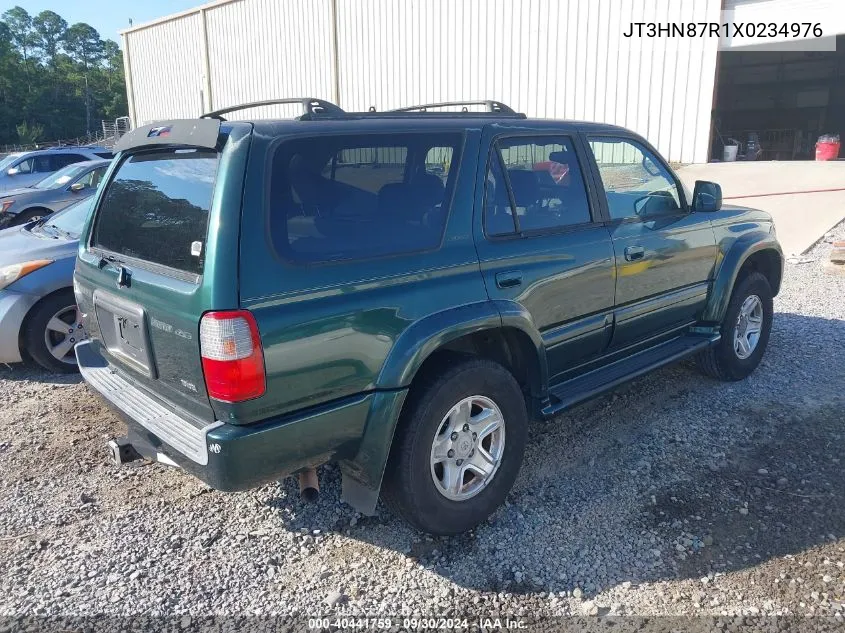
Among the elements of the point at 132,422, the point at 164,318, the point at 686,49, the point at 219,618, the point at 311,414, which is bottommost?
the point at 219,618

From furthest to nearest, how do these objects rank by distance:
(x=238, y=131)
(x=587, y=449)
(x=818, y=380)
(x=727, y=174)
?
(x=727, y=174) → (x=818, y=380) → (x=587, y=449) → (x=238, y=131)

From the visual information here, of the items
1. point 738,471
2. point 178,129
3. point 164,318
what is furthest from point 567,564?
point 178,129

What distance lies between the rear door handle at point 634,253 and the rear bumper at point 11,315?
4359 mm

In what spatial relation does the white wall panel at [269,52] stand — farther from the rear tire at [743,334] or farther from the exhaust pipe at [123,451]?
the exhaust pipe at [123,451]

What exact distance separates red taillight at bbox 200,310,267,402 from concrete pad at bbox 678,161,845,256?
28.6 feet

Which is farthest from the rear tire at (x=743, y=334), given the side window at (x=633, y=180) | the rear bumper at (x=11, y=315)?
the rear bumper at (x=11, y=315)

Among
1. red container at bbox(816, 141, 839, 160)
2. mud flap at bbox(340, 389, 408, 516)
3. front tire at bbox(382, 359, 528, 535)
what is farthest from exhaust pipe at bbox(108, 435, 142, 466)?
red container at bbox(816, 141, 839, 160)

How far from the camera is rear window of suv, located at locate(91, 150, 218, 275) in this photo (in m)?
2.57

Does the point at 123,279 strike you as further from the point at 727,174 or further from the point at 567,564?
the point at 727,174

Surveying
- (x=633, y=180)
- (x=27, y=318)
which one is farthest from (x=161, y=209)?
(x=27, y=318)

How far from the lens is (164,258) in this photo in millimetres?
2732

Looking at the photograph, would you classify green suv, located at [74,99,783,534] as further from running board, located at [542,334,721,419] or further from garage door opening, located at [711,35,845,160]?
garage door opening, located at [711,35,845,160]

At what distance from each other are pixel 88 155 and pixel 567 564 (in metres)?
14.8

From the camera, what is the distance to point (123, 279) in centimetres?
285
